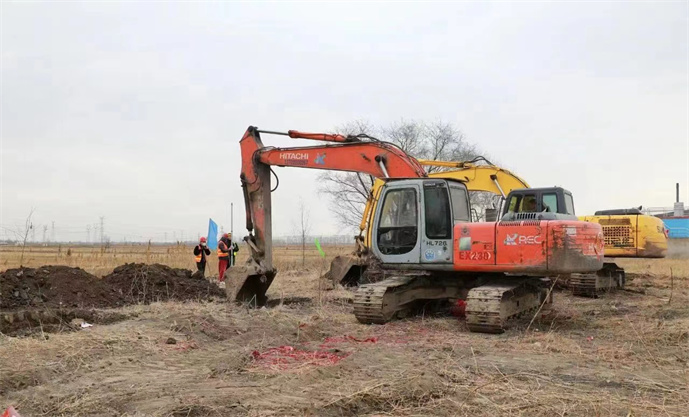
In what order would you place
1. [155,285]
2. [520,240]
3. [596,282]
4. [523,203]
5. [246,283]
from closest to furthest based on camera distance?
[520,240], [246,283], [155,285], [523,203], [596,282]

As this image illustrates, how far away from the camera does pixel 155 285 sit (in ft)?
40.1

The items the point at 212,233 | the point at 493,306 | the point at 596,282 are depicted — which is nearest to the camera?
the point at 493,306

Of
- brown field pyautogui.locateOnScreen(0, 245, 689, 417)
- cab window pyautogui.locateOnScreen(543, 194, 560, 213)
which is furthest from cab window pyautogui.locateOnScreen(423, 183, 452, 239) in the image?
cab window pyautogui.locateOnScreen(543, 194, 560, 213)

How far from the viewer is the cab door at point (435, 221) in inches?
361

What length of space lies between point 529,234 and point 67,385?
633cm

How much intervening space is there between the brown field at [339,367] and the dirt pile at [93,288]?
1.50 metres

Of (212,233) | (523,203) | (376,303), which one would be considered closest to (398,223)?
(376,303)

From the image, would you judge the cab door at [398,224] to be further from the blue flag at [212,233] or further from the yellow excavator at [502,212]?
the blue flag at [212,233]

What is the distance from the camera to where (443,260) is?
30.0ft

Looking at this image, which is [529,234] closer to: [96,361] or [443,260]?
[443,260]

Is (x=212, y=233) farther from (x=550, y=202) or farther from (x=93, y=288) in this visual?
(x=550, y=202)

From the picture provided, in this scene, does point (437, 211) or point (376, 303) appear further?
point (437, 211)

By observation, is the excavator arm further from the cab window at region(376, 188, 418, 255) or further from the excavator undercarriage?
the excavator undercarriage

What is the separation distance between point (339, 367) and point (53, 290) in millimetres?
7365
